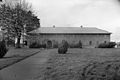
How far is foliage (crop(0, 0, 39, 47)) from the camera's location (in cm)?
3133

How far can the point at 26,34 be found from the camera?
34.3 meters

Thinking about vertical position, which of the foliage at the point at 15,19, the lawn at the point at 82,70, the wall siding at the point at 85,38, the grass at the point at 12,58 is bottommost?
the grass at the point at 12,58

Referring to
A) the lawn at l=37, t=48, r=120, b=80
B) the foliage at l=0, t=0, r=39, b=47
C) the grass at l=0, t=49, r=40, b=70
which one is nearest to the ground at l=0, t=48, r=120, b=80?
the lawn at l=37, t=48, r=120, b=80

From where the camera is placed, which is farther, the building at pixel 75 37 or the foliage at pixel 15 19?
the building at pixel 75 37

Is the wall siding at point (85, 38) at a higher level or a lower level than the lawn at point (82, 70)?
higher

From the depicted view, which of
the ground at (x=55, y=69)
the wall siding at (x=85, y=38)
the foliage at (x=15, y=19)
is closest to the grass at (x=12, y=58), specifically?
the ground at (x=55, y=69)

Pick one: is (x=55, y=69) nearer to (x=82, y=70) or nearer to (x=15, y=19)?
(x=82, y=70)

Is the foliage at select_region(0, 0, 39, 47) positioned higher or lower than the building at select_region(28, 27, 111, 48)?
higher

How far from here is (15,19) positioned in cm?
3172

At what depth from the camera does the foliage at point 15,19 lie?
31.3m

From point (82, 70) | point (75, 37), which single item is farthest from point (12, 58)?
point (75, 37)

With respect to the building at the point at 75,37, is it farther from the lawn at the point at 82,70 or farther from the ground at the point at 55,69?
the lawn at the point at 82,70

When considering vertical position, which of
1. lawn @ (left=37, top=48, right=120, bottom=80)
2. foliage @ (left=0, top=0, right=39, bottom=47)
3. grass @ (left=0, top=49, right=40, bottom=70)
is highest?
foliage @ (left=0, top=0, right=39, bottom=47)

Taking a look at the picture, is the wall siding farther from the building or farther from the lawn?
the lawn
